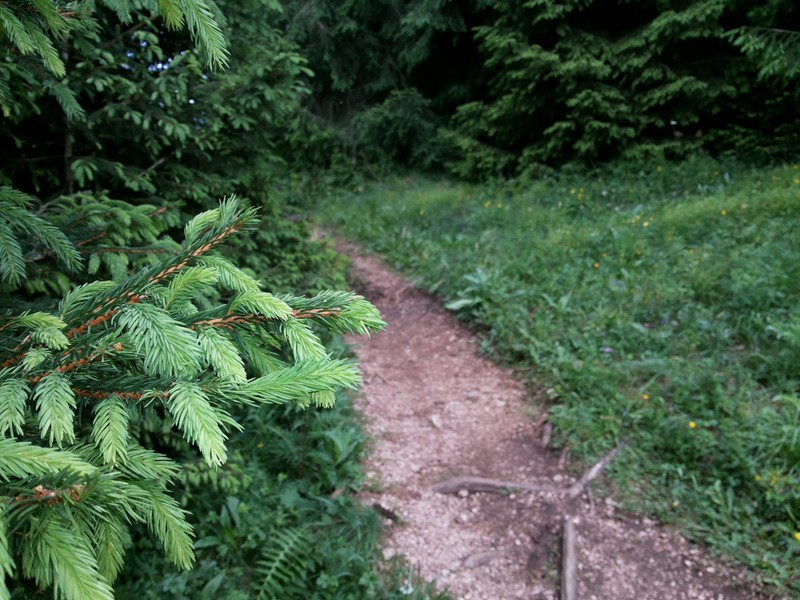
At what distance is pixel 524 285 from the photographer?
614cm

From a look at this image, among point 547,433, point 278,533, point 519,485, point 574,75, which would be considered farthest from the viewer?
point 574,75

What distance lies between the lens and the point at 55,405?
3.27 ft

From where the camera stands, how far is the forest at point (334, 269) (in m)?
1.10

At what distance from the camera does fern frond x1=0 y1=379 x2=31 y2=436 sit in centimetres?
97

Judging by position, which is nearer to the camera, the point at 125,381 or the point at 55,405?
the point at 55,405

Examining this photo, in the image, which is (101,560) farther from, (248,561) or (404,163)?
(404,163)

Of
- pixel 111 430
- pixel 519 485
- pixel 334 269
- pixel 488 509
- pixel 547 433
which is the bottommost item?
pixel 488 509

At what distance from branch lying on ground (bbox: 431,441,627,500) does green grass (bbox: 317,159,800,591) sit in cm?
13

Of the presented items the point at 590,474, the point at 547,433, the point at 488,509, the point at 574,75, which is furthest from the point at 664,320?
the point at 574,75

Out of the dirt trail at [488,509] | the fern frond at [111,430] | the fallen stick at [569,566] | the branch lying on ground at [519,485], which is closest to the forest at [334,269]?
the fern frond at [111,430]

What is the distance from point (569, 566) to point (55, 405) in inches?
127

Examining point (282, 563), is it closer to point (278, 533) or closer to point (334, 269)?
point (278, 533)

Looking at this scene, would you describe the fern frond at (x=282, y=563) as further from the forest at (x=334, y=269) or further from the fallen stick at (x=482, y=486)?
the fallen stick at (x=482, y=486)

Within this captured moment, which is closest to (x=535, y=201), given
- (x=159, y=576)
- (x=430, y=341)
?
(x=430, y=341)
